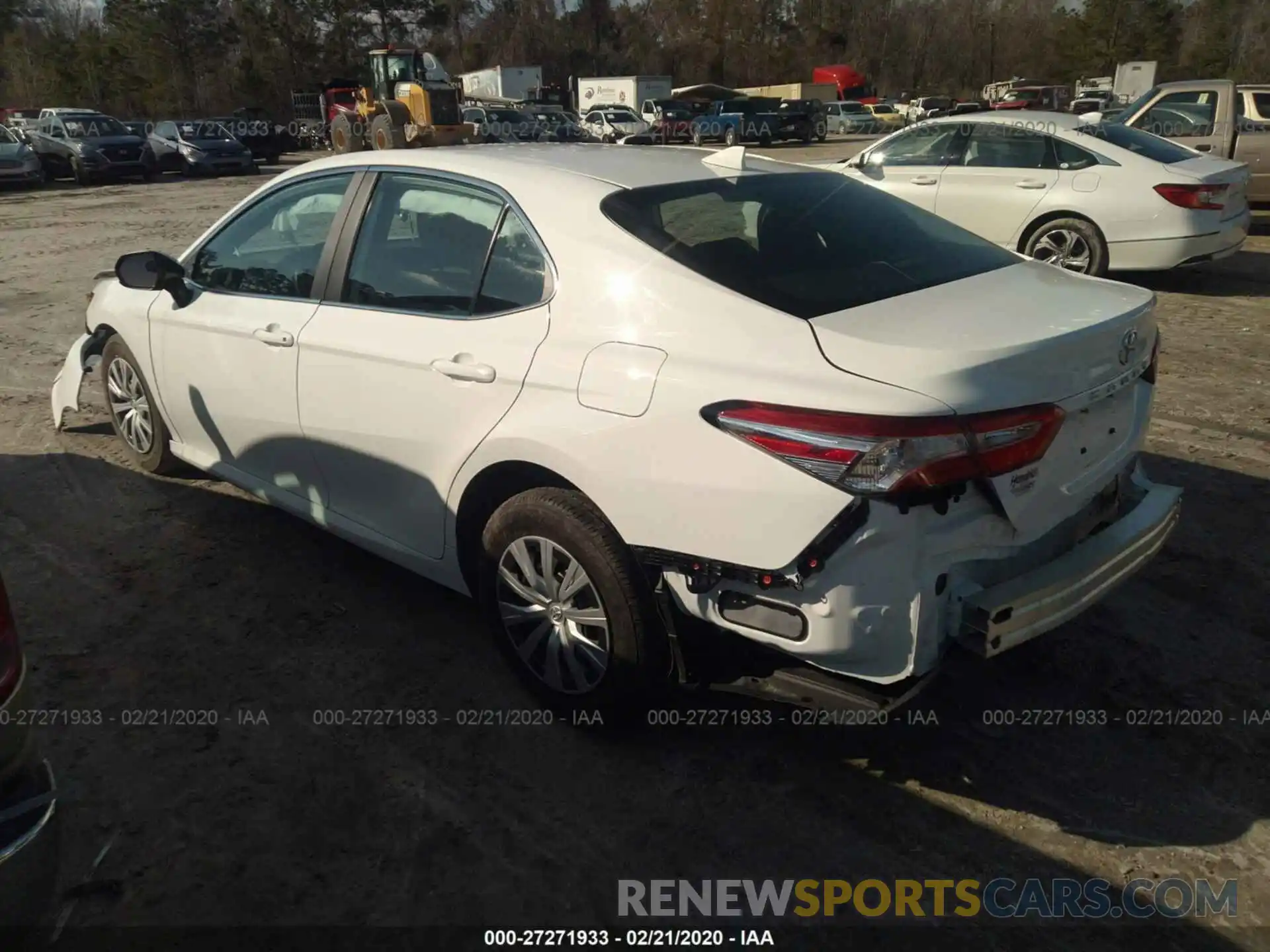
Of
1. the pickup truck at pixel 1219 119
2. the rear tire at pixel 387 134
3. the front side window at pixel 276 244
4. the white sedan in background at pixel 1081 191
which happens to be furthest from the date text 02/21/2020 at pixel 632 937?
the rear tire at pixel 387 134

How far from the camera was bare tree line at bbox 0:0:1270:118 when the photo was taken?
52.3 m

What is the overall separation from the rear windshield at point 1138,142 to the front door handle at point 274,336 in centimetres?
770

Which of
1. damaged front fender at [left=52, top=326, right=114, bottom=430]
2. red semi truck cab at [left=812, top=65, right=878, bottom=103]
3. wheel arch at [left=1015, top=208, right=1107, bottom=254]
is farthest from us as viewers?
red semi truck cab at [left=812, top=65, right=878, bottom=103]

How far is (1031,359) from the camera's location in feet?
8.05

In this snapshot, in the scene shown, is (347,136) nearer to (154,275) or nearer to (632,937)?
(154,275)

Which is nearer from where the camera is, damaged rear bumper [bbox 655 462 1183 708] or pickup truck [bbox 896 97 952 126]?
damaged rear bumper [bbox 655 462 1183 708]

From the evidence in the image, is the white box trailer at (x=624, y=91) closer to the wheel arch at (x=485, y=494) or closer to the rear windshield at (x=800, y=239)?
the rear windshield at (x=800, y=239)

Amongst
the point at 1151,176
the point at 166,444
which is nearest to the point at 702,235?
the point at 166,444

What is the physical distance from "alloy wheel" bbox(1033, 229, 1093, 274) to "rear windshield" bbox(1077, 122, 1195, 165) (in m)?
0.86

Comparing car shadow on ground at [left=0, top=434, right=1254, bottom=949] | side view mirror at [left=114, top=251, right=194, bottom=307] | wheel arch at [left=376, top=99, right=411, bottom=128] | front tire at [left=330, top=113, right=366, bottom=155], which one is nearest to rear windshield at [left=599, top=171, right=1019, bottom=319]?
car shadow on ground at [left=0, top=434, right=1254, bottom=949]

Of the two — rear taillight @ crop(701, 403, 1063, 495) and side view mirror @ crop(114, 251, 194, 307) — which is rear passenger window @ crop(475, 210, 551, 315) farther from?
side view mirror @ crop(114, 251, 194, 307)

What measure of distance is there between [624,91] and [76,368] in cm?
4787

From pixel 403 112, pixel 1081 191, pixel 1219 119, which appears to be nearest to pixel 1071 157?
pixel 1081 191

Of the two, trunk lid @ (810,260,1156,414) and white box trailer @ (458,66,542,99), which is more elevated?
white box trailer @ (458,66,542,99)
